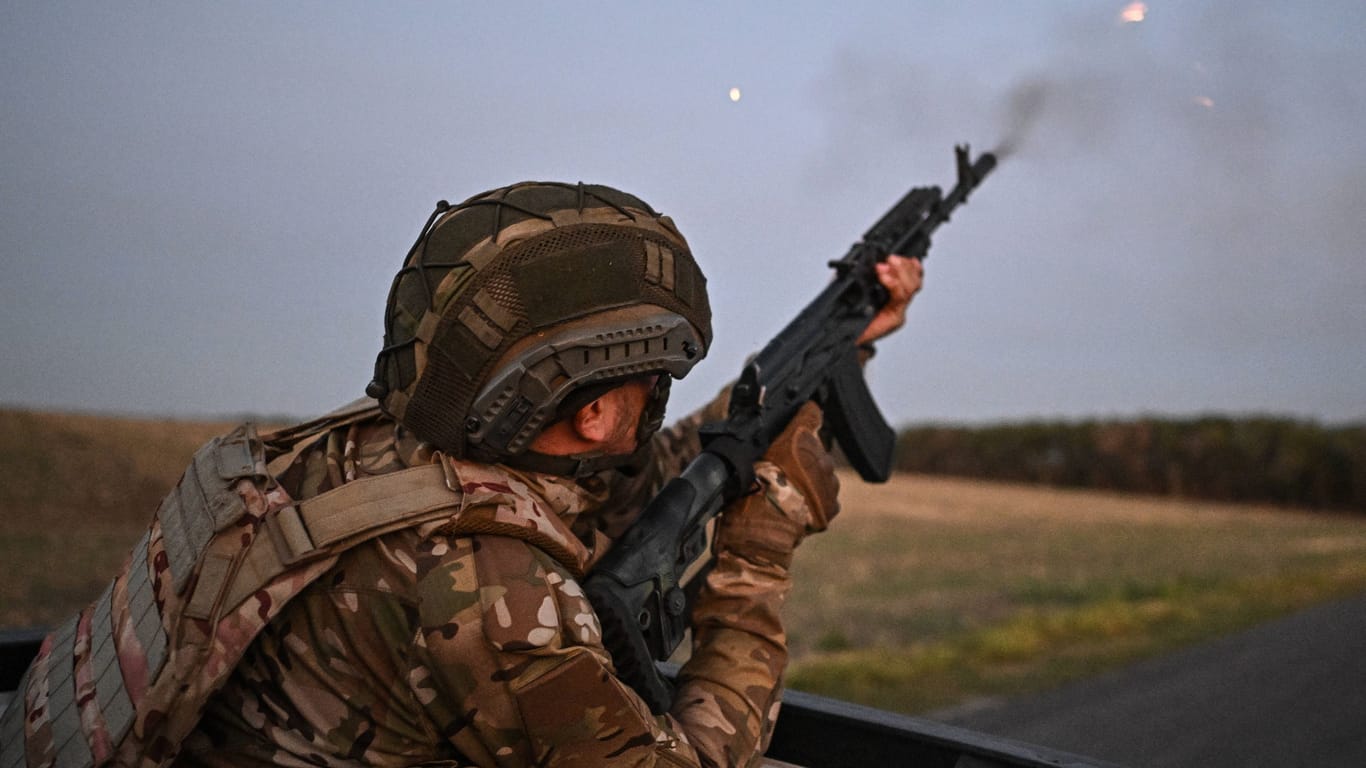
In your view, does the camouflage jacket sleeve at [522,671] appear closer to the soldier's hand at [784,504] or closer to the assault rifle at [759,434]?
the assault rifle at [759,434]

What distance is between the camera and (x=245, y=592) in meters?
2.18

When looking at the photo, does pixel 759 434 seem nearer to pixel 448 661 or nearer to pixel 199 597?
pixel 448 661

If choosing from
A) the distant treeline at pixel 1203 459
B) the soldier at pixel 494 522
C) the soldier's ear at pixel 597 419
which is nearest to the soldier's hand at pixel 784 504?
the soldier at pixel 494 522

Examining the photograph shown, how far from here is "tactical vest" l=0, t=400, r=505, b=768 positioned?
7.17ft

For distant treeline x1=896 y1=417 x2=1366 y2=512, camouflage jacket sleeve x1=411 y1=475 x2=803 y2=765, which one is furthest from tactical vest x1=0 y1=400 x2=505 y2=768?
distant treeline x1=896 y1=417 x2=1366 y2=512

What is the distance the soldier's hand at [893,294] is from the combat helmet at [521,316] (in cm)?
179

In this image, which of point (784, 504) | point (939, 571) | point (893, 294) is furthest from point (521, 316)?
point (939, 571)

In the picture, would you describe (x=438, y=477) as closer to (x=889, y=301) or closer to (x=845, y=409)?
(x=845, y=409)

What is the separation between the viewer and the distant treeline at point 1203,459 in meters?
26.2

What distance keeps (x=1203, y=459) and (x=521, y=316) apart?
91.7ft

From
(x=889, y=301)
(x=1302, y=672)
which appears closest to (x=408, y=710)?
(x=889, y=301)

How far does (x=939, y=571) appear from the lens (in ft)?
47.0

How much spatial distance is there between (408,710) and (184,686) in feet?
1.30

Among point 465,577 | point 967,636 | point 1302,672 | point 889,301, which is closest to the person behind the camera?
point 465,577
